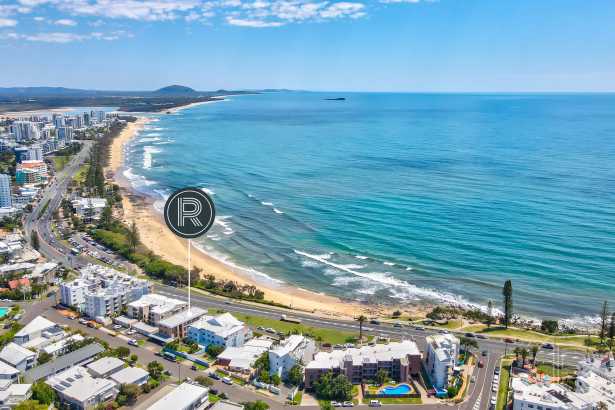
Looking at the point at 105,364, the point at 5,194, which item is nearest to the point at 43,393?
the point at 105,364

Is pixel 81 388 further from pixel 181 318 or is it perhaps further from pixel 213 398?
pixel 181 318

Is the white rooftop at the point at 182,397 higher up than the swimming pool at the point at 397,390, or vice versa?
the white rooftop at the point at 182,397

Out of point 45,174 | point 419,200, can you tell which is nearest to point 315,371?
point 419,200

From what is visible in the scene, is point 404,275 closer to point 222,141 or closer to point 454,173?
point 454,173

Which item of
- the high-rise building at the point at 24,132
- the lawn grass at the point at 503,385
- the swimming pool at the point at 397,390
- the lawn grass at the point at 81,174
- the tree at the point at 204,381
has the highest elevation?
the high-rise building at the point at 24,132

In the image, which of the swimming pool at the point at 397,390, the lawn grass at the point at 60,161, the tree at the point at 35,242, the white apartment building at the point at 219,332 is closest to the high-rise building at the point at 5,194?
the tree at the point at 35,242

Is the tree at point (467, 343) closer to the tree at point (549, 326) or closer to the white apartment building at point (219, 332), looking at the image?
the tree at point (549, 326)
